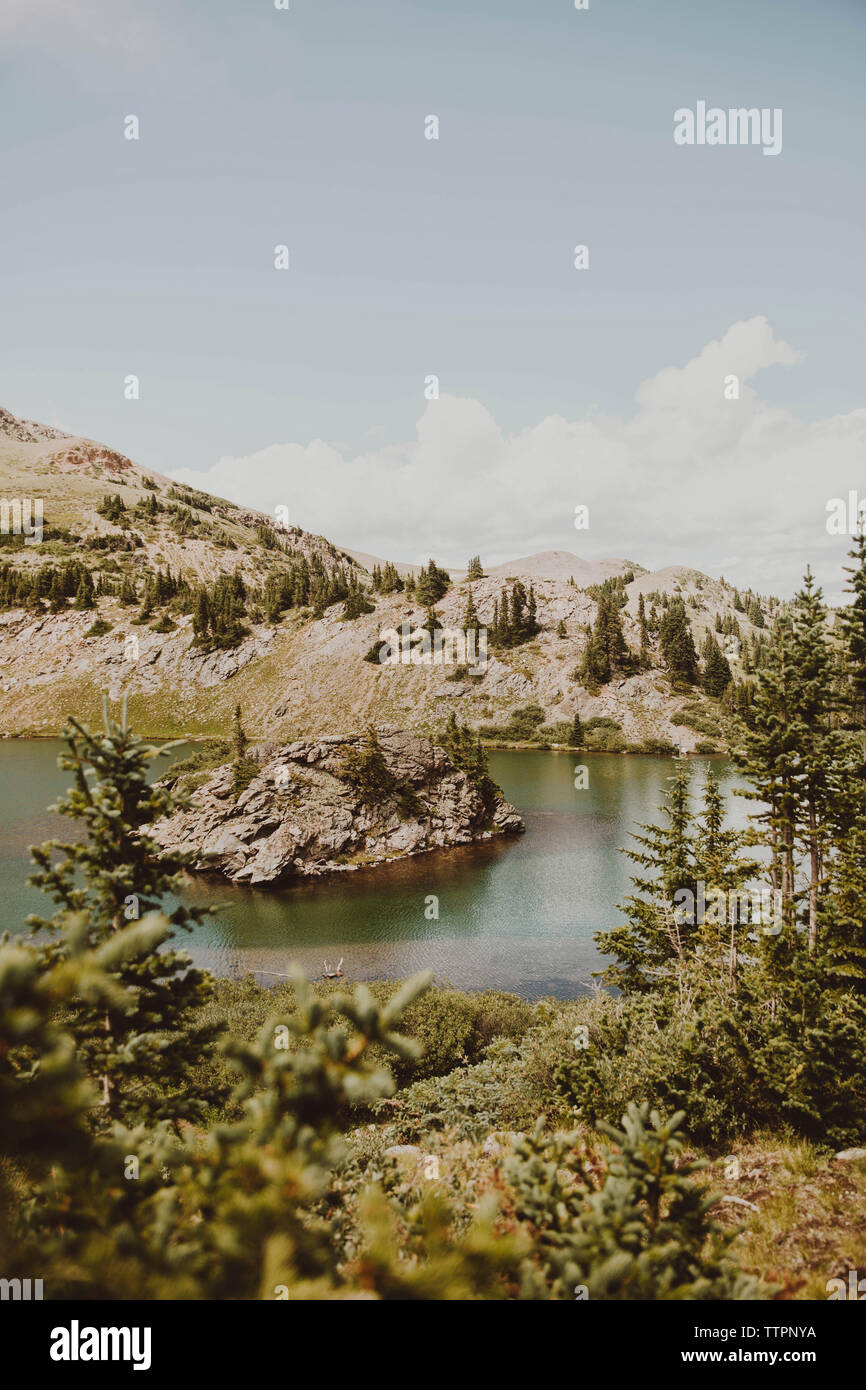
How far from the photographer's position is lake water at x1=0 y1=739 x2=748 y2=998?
36.6 metres

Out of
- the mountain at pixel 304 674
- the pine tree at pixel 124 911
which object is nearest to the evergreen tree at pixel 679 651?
the mountain at pixel 304 674

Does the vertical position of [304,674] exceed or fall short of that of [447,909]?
it exceeds it

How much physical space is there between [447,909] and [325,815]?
16.6m

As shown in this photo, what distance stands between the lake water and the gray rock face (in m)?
2.23

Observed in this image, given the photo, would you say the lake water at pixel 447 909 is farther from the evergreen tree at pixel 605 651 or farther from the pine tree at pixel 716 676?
the pine tree at pixel 716 676

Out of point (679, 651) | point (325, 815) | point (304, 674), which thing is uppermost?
point (679, 651)

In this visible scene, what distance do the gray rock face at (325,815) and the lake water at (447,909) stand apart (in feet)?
7.33

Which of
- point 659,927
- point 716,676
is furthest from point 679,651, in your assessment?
point 659,927

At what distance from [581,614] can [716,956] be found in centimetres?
12164

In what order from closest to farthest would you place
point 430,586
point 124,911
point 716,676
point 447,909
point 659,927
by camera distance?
1. point 124,911
2. point 659,927
3. point 447,909
4. point 716,676
5. point 430,586

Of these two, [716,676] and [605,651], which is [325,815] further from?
[716,676]

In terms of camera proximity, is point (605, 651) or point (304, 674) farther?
point (304, 674)

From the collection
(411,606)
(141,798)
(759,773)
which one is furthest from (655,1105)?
(411,606)

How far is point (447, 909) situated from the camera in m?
45.2
